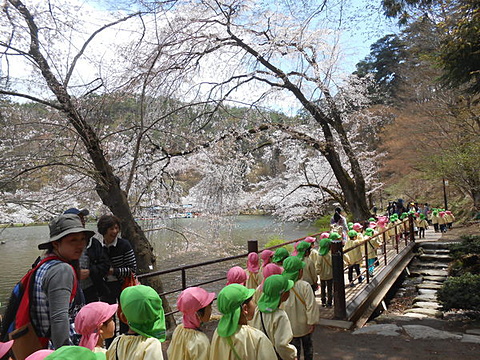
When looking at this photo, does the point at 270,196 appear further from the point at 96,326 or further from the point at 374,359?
the point at 96,326

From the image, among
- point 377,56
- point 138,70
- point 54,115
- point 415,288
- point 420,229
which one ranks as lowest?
point 415,288

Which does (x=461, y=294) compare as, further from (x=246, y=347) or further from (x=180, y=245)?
(x=180, y=245)

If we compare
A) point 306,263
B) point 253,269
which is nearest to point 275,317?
point 253,269

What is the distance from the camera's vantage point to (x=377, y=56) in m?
33.7

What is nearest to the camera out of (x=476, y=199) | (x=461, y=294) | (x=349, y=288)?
(x=461, y=294)

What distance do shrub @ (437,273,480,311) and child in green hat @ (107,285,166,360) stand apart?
617 centimetres

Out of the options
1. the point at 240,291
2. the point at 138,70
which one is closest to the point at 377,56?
the point at 138,70

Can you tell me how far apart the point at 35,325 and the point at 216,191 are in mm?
8218

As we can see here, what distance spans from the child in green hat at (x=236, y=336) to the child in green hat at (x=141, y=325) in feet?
1.42

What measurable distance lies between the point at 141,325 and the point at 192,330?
46 centimetres

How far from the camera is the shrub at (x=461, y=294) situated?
614 cm

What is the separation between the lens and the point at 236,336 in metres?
2.29

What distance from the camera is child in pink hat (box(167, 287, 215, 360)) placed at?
2.25m

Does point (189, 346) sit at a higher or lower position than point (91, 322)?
lower
